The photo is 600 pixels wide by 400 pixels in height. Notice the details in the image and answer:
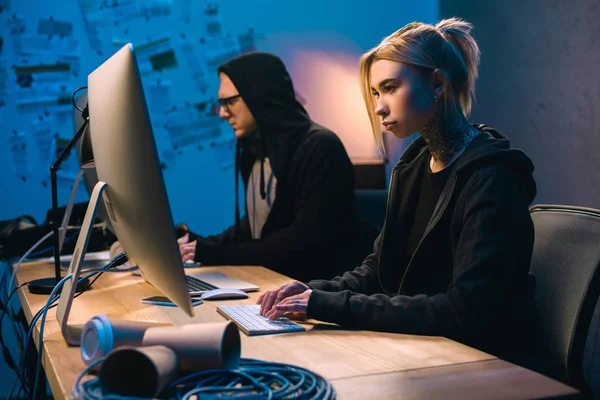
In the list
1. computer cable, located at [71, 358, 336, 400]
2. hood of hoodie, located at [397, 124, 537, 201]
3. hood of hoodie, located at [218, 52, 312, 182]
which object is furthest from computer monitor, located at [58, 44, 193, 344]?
hood of hoodie, located at [218, 52, 312, 182]

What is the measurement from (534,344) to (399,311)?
0.37m

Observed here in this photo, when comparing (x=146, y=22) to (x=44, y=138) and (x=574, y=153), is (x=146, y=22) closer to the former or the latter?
(x=44, y=138)

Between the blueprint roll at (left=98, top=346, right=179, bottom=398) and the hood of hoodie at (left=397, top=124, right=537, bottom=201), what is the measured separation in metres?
0.79

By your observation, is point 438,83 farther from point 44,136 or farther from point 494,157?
point 44,136

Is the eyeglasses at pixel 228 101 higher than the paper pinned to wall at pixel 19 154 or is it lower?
higher

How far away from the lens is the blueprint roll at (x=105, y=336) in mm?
891

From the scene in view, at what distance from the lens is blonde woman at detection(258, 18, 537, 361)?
1183mm

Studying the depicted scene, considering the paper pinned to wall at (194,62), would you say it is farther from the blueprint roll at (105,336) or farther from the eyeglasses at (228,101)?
the blueprint roll at (105,336)

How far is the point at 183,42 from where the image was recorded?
11.2 ft

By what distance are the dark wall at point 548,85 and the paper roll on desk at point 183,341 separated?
198 cm

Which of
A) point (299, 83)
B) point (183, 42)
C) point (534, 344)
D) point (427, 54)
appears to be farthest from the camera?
point (299, 83)

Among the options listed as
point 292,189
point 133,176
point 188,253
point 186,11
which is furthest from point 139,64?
point 133,176

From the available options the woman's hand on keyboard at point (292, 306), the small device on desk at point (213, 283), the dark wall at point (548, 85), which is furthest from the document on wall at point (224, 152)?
the woman's hand on keyboard at point (292, 306)

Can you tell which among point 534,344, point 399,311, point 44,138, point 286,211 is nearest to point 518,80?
point 286,211
